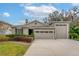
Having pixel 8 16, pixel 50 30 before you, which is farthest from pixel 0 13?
pixel 50 30

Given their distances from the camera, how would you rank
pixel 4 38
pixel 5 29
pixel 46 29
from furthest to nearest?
pixel 46 29
pixel 5 29
pixel 4 38

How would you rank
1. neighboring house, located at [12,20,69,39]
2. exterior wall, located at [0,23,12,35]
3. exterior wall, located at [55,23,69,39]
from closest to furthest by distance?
exterior wall, located at [0,23,12,35] → neighboring house, located at [12,20,69,39] → exterior wall, located at [55,23,69,39]

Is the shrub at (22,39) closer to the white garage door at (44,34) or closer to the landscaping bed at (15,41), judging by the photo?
the landscaping bed at (15,41)

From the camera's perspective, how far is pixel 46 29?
17.8 m

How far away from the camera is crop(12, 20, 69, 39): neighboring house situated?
55.5ft

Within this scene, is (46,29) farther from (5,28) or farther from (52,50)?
(52,50)

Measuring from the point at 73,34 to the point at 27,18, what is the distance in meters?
3.59

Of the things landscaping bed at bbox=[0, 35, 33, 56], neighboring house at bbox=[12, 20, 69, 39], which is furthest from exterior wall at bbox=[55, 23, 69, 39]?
landscaping bed at bbox=[0, 35, 33, 56]

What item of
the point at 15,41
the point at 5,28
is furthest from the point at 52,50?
the point at 5,28

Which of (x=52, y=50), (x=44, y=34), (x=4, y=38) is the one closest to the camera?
(x=52, y=50)

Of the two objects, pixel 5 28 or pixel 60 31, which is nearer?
pixel 5 28

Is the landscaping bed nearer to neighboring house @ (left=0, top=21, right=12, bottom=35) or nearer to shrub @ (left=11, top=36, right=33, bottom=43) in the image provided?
shrub @ (left=11, top=36, right=33, bottom=43)

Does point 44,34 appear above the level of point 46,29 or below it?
below

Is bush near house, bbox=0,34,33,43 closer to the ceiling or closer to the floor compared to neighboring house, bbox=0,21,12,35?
closer to the floor
